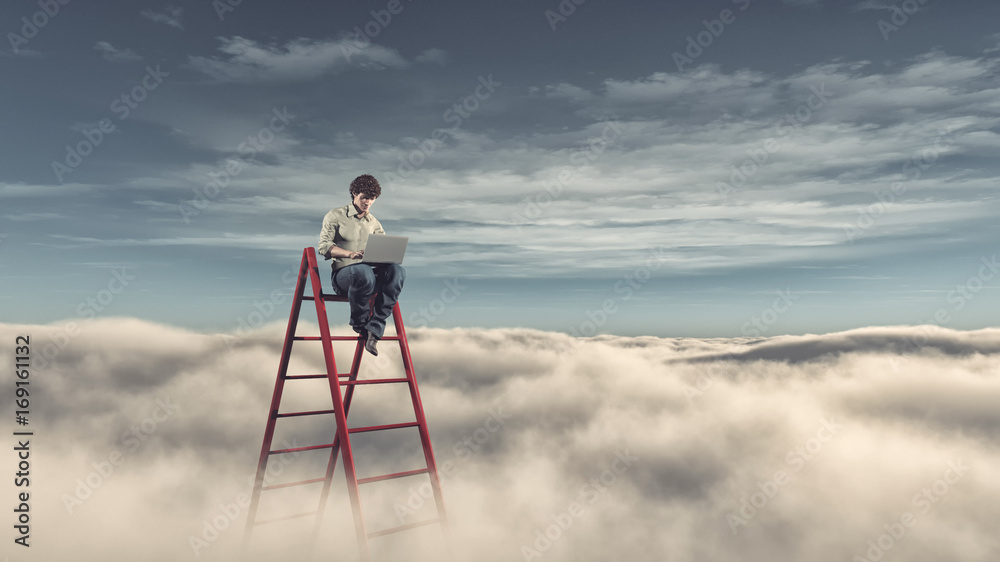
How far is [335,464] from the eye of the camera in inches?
295

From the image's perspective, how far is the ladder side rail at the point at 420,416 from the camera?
20.6 feet

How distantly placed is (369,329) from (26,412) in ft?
20.2

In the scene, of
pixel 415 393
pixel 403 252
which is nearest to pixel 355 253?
pixel 403 252

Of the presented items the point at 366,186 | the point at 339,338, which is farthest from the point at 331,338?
the point at 366,186

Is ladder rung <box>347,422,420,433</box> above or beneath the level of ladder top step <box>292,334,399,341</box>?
beneath

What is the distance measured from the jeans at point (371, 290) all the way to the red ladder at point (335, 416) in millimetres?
228

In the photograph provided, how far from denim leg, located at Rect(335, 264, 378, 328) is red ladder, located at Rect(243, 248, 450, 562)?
25 cm

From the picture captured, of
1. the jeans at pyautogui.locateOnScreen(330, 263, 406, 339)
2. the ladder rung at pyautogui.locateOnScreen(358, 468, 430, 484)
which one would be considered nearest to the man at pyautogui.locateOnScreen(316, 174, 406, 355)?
the jeans at pyautogui.locateOnScreen(330, 263, 406, 339)

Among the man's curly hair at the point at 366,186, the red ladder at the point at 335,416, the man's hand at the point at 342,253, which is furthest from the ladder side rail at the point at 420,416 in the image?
the man's curly hair at the point at 366,186

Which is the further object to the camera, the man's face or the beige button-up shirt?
the man's face

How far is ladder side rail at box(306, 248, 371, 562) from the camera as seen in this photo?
5.39 metres

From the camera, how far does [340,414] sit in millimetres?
5758

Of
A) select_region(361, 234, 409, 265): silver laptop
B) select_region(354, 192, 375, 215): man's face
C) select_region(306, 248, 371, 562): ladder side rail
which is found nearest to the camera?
select_region(306, 248, 371, 562): ladder side rail

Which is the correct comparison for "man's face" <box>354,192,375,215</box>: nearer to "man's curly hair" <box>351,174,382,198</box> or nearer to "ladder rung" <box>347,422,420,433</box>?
"man's curly hair" <box>351,174,382,198</box>
